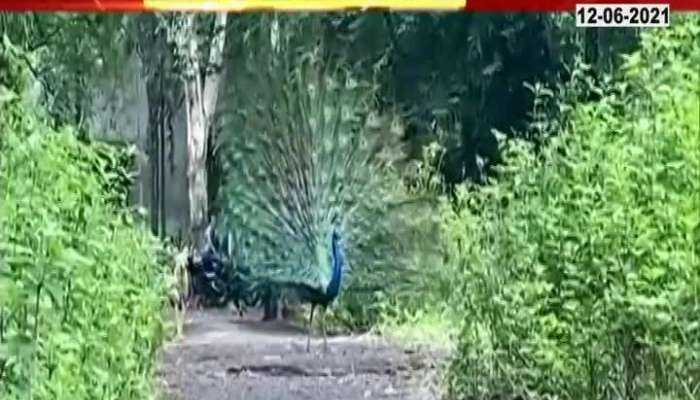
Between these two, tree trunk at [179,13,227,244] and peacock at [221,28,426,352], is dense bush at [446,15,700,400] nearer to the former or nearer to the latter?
peacock at [221,28,426,352]

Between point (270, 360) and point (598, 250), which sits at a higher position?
point (598, 250)

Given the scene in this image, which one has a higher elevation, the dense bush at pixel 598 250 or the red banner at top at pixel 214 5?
the red banner at top at pixel 214 5

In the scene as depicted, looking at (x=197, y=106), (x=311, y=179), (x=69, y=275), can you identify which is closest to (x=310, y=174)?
(x=311, y=179)

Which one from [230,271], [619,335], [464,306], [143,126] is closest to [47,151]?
[143,126]

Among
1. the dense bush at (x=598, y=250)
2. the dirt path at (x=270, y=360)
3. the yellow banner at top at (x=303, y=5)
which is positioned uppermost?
the yellow banner at top at (x=303, y=5)

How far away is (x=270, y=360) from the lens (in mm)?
2967

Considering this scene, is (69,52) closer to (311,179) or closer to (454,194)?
(311,179)

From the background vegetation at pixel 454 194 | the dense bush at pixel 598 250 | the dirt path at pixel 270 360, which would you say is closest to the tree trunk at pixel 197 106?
the background vegetation at pixel 454 194

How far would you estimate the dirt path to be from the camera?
9.72 feet

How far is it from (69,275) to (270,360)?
334mm

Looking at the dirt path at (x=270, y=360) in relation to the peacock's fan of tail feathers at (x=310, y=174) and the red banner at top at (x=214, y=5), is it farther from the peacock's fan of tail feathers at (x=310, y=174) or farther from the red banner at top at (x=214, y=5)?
the red banner at top at (x=214, y=5)

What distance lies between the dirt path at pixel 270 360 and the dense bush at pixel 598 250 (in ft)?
0.40

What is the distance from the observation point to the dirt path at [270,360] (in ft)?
9.72

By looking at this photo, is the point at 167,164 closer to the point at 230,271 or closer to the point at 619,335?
the point at 230,271
